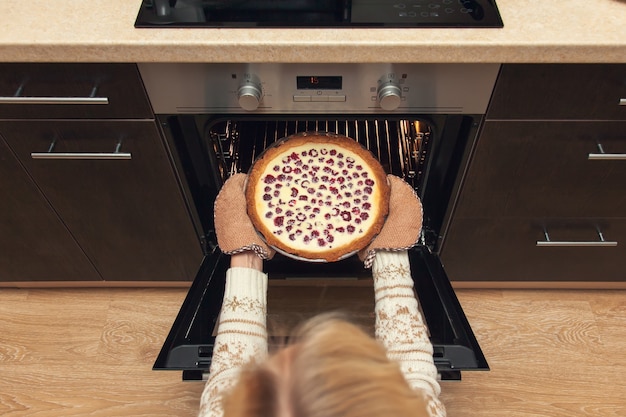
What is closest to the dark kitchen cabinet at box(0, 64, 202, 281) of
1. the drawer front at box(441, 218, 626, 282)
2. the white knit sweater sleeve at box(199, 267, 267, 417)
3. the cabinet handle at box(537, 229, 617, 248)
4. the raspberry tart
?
the raspberry tart

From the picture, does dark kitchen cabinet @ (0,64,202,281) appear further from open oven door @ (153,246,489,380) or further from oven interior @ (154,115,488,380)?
open oven door @ (153,246,489,380)

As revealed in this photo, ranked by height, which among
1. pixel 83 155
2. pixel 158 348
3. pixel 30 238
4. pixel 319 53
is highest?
pixel 319 53

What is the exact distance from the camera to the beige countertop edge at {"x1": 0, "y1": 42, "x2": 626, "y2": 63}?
37.1 inches

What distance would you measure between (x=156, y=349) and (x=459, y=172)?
42.2 inches

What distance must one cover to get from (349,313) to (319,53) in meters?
0.92

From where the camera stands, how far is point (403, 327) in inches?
38.9

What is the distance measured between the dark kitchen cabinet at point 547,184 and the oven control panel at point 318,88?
0.25ft

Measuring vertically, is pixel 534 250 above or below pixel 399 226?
below

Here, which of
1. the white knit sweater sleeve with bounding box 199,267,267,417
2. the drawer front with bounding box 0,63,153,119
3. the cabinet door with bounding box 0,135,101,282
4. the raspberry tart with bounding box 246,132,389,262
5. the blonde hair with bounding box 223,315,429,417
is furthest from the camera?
the cabinet door with bounding box 0,135,101,282

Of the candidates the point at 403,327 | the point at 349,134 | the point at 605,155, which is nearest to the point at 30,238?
the point at 349,134

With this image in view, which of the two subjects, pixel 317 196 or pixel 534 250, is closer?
pixel 317 196

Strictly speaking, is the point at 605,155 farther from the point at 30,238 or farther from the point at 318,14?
the point at 30,238

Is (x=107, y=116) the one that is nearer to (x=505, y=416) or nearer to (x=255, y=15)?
(x=255, y=15)

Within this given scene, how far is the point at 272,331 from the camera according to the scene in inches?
63.2
